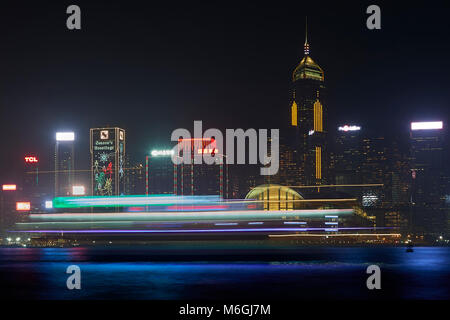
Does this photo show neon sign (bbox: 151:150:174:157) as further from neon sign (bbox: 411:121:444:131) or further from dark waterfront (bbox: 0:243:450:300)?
neon sign (bbox: 411:121:444:131)

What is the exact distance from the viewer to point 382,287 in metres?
49.9

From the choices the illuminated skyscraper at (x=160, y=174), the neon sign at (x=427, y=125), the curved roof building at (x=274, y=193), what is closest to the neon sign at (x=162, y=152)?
the illuminated skyscraper at (x=160, y=174)

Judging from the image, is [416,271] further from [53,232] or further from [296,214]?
[53,232]

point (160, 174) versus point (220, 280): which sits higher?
point (160, 174)

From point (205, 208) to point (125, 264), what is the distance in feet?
83.0

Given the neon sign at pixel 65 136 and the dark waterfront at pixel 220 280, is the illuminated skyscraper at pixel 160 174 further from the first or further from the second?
the dark waterfront at pixel 220 280

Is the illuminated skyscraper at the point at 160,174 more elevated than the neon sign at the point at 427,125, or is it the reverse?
the neon sign at the point at 427,125

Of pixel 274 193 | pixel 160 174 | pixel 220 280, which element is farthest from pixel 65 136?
pixel 220 280

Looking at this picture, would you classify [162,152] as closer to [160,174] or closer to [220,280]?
[160,174]

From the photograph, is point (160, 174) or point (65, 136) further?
point (65, 136)

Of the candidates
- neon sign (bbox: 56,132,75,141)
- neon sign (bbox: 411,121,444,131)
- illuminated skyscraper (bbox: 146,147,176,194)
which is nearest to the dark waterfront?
illuminated skyscraper (bbox: 146,147,176,194)

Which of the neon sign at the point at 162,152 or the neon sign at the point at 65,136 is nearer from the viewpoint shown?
the neon sign at the point at 162,152

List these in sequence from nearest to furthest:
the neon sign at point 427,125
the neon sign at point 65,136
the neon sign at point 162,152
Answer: the neon sign at point 162,152 → the neon sign at point 65,136 → the neon sign at point 427,125
